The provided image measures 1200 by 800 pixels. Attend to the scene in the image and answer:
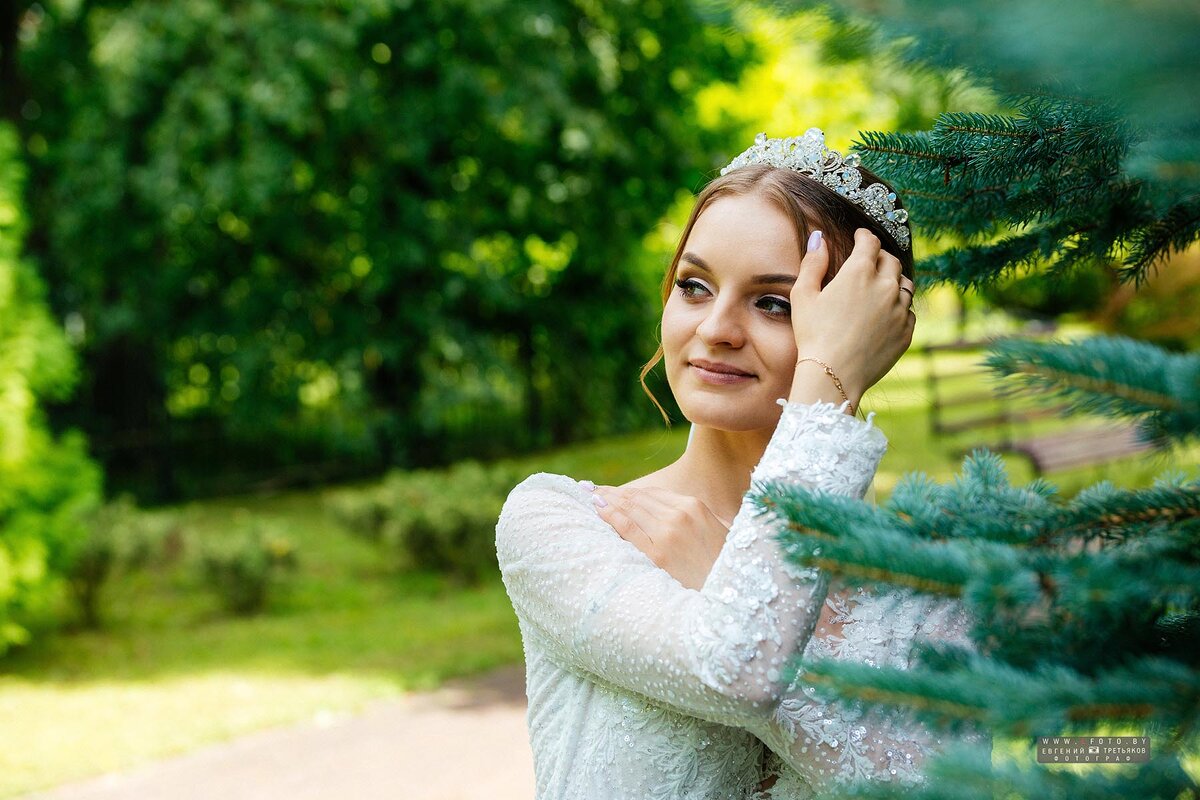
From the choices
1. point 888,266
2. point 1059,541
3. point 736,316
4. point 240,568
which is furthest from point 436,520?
point 1059,541

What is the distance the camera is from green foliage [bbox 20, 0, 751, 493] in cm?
1120

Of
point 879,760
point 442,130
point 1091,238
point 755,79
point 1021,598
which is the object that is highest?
point 755,79

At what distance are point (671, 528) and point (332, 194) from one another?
1187 cm

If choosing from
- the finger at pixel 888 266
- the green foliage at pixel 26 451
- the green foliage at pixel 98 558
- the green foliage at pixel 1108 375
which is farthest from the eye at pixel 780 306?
the green foliage at pixel 98 558

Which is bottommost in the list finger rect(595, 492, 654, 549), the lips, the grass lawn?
the grass lawn

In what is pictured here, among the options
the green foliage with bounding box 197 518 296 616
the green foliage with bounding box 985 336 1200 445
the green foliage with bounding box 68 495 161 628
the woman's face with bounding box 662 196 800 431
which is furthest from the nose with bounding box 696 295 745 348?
the green foliage with bounding box 197 518 296 616

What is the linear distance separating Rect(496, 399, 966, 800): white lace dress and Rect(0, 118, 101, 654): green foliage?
613 cm

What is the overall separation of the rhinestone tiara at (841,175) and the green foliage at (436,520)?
24.1 feet

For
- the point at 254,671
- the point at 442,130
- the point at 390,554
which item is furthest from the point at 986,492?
the point at 442,130

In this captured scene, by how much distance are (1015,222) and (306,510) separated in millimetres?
12214

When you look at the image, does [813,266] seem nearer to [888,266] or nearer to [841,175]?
[888,266]

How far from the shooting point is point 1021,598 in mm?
832

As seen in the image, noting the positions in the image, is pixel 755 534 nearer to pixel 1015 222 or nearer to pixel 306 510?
pixel 1015 222

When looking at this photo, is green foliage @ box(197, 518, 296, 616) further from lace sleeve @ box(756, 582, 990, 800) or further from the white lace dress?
lace sleeve @ box(756, 582, 990, 800)
